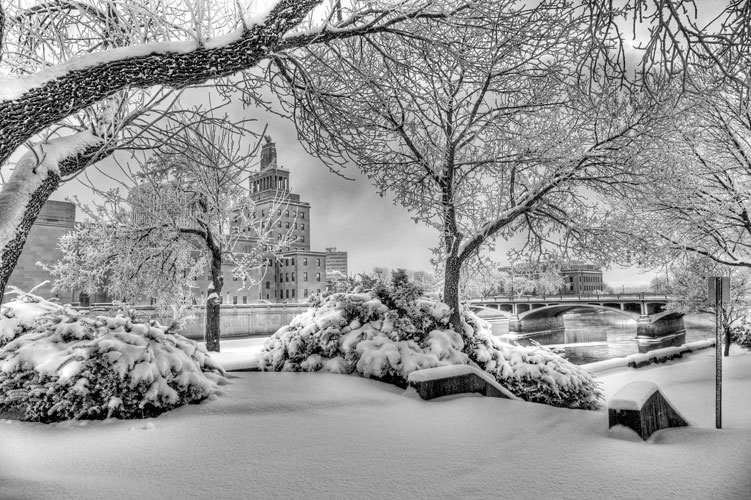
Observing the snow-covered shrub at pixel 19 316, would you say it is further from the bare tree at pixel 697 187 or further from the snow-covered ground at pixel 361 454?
the bare tree at pixel 697 187

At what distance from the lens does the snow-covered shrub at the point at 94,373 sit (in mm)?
5645

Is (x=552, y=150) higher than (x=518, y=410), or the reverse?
(x=552, y=150)

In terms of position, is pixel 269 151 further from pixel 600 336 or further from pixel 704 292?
pixel 600 336

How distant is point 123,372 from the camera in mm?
5930

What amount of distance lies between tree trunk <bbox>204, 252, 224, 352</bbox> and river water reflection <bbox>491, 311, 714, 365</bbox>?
9837 mm

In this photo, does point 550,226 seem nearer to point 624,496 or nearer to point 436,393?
point 436,393

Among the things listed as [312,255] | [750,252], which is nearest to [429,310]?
[750,252]

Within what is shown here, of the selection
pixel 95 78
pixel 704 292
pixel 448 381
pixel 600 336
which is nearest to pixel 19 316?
pixel 95 78

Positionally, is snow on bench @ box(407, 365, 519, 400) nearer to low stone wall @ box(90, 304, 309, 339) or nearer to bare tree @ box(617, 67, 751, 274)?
bare tree @ box(617, 67, 751, 274)

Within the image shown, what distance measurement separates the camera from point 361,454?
4.81 m

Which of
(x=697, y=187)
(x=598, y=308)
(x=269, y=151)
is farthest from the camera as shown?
(x=598, y=308)

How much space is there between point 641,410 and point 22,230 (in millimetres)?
7041

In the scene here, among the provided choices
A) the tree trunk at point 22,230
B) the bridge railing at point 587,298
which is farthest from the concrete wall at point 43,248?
the bridge railing at point 587,298

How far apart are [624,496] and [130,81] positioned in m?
5.50
